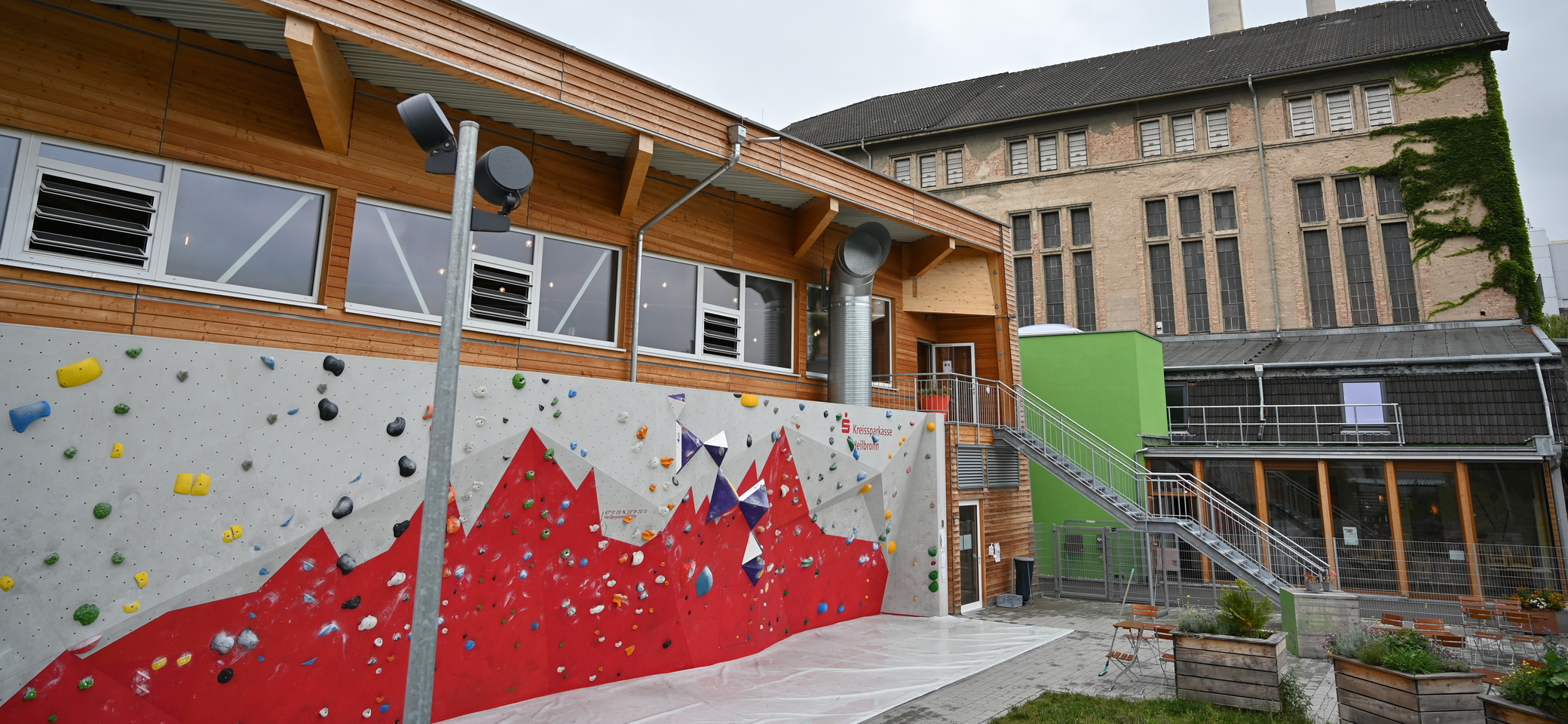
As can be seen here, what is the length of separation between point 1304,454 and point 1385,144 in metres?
14.4

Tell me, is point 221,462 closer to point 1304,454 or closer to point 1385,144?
point 1304,454

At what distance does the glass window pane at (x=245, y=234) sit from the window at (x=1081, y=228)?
2680 centimetres

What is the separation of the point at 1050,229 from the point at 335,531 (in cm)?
2822

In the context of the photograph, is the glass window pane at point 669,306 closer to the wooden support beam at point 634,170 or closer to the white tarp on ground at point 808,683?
the wooden support beam at point 634,170

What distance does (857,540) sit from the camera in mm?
11648

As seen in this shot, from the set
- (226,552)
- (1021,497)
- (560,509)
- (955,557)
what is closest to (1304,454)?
(1021,497)

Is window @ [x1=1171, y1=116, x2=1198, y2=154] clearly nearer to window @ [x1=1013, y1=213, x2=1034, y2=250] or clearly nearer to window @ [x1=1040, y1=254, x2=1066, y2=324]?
window @ [x1=1040, y1=254, x2=1066, y2=324]

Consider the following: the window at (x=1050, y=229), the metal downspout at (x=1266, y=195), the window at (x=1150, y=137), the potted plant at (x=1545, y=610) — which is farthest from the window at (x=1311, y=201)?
the potted plant at (x=1545, y=610)

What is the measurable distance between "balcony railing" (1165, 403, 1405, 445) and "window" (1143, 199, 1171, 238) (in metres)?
9.50

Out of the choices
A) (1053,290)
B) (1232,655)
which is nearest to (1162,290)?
(1053,290)

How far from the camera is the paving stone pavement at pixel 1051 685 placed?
7.57m

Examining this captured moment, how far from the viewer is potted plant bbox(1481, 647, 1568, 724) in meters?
5.26

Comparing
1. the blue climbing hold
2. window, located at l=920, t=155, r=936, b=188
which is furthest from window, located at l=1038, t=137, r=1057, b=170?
the blue climbing hold

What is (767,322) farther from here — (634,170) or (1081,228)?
(1081,228)
